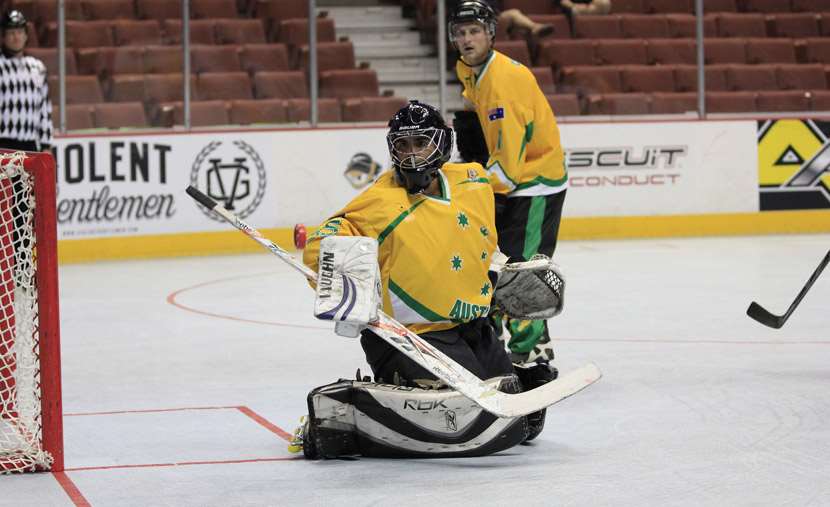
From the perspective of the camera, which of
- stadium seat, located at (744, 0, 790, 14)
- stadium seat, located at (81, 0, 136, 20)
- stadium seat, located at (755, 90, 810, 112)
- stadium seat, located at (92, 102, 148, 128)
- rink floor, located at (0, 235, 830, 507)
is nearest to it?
rink floor, located at (0, 235, 830, 507)

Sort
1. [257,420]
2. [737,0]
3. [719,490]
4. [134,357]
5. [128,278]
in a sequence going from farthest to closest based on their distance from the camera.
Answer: [737,0]
[128,278]
[134,357]
[257,420]
[719,490]

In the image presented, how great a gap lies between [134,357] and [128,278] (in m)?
2.96

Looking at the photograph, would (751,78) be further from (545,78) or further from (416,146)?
(416,146)

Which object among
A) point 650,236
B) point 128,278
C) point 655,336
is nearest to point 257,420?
point 655,336

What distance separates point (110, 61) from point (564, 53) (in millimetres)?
3619

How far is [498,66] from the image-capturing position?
191 inches

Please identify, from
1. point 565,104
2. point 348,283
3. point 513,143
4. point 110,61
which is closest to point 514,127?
point 513,143

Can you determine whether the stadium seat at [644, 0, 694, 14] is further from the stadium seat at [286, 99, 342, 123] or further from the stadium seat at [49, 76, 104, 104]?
the stadium seat at [49, 76, 104, 104]

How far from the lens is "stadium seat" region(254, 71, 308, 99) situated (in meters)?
10.4

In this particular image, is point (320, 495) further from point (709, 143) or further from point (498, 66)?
point (709, 143)

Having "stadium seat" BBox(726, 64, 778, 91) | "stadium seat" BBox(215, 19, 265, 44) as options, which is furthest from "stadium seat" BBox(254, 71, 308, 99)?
"stadium seat" BBox(726, 64, 778, 91)

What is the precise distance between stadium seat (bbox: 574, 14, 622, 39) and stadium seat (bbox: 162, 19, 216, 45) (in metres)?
3.02

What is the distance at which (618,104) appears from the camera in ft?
36.6

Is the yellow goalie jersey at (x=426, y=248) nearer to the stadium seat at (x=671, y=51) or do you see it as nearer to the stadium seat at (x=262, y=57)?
the stadium seat at (x=262, y=57)
